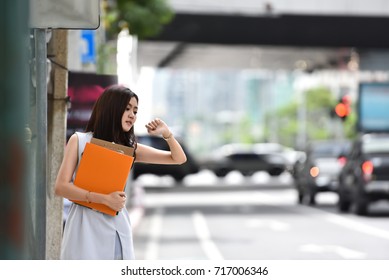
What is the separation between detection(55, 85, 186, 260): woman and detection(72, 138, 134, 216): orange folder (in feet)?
0.17

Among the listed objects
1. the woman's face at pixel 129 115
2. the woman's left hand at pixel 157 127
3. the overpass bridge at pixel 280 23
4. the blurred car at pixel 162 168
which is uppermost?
the woman's face at pixel 129 115

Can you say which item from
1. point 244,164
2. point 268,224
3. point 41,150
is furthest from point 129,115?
point 244,164

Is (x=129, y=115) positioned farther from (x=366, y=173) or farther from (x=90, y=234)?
(x=366, y=173)

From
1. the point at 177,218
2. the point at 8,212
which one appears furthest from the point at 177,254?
the point at 8,212

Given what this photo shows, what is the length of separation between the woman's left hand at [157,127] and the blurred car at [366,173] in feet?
65.1

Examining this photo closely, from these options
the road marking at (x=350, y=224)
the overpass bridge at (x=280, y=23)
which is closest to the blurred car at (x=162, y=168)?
the overpass bridge at (x=280, y=23)

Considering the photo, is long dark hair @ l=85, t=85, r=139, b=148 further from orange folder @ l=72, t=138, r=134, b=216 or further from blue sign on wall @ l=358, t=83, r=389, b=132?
blue sign on wall @ l=358, t=83, r=389, b=132

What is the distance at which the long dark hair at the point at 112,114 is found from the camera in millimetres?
5652

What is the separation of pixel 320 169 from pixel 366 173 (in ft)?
26.4

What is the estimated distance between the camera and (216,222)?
1078 inches

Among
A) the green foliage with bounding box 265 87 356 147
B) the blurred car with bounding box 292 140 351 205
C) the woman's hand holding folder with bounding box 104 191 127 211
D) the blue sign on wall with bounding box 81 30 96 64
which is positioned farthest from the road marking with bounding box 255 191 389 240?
the green foliage with bounding box 265 87 356 147

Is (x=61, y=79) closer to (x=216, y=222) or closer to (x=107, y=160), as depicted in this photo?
(x=107, y=160)

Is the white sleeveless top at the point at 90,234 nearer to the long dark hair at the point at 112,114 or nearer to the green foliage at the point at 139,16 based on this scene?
the long dark hair at the point at 112,114

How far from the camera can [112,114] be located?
18.5 ft
